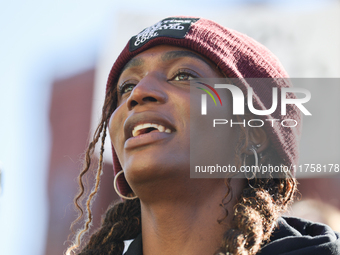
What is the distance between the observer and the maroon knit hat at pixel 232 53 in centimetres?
239

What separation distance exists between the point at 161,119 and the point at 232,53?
2.15ft

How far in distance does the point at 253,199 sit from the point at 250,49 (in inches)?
36.4

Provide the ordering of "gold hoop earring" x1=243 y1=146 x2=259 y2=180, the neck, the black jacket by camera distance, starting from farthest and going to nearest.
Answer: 1. "gold hoop earring" x1=243 y1=146 x2=259 y2=180
2. the neck
3. the black jacket

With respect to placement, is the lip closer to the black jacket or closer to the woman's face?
the woman's face

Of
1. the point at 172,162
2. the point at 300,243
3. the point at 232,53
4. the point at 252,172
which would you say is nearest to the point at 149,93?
the point at 172,162

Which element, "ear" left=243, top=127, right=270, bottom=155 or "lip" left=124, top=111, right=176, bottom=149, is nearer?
"lip" left=124, top=111, right=176, bottom=149

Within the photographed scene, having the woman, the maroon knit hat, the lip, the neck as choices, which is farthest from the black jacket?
the lip

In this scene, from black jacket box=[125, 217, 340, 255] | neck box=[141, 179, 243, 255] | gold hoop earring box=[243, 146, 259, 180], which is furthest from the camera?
gold hoop earring box=[243, 146, 259, 180]

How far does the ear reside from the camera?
2.41 metres

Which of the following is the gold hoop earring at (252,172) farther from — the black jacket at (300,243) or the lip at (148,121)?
the lip at (148,121)

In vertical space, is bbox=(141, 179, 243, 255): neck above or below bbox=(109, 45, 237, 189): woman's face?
below

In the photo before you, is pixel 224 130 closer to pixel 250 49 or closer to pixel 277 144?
pixel 277 144

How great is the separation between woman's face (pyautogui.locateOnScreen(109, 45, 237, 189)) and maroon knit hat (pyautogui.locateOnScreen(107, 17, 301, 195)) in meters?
0.06

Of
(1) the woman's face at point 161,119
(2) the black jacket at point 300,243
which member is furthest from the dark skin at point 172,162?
→ (2) the black jacket at point 300,243
